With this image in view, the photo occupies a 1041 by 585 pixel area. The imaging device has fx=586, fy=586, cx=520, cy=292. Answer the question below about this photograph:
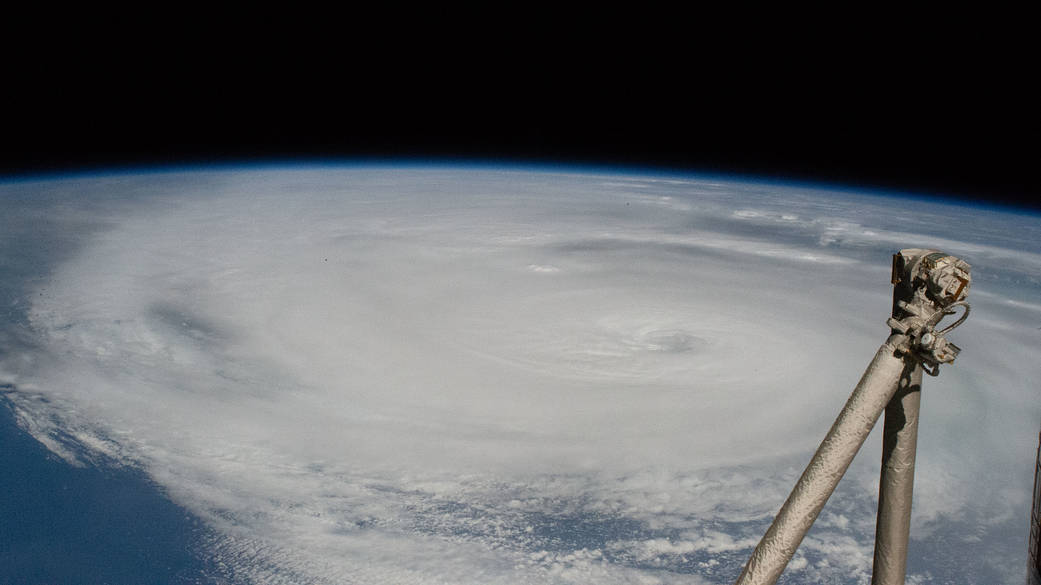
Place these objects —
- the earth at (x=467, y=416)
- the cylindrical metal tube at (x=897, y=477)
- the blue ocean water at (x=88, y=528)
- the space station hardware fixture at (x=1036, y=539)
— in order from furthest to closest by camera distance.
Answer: the earth at (x=467, y=416) → the blue ocean water at (x=88, y=528) → the space station hardware fixture at (x=1036, y=539) → the cylindrical metal tube at (x=897, y=477)

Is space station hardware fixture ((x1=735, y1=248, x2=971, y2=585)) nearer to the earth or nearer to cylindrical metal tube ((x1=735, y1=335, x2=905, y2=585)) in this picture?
cylindrical metal tube ((x1=735, y1=335, x2=905, y2=585))

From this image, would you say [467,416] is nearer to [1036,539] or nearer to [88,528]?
[88,528]

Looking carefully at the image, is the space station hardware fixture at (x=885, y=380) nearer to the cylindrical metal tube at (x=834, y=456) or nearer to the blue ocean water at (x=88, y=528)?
the cylindrical metal tube at (x=834, y=456)

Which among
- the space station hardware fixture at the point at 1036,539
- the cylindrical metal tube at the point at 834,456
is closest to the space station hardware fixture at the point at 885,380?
the cylindrical metal tube at the point at 834,456

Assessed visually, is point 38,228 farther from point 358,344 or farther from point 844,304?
point 844,304

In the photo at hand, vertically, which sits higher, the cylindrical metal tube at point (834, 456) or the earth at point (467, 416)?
the cylindrical metal tube at point (834, 456)

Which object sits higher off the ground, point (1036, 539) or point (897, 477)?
point (897, 477)

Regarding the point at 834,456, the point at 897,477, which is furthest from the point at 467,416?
the point at 834,456

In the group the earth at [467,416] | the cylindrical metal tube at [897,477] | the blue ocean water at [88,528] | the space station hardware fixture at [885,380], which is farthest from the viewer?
the earth at [467,416]
